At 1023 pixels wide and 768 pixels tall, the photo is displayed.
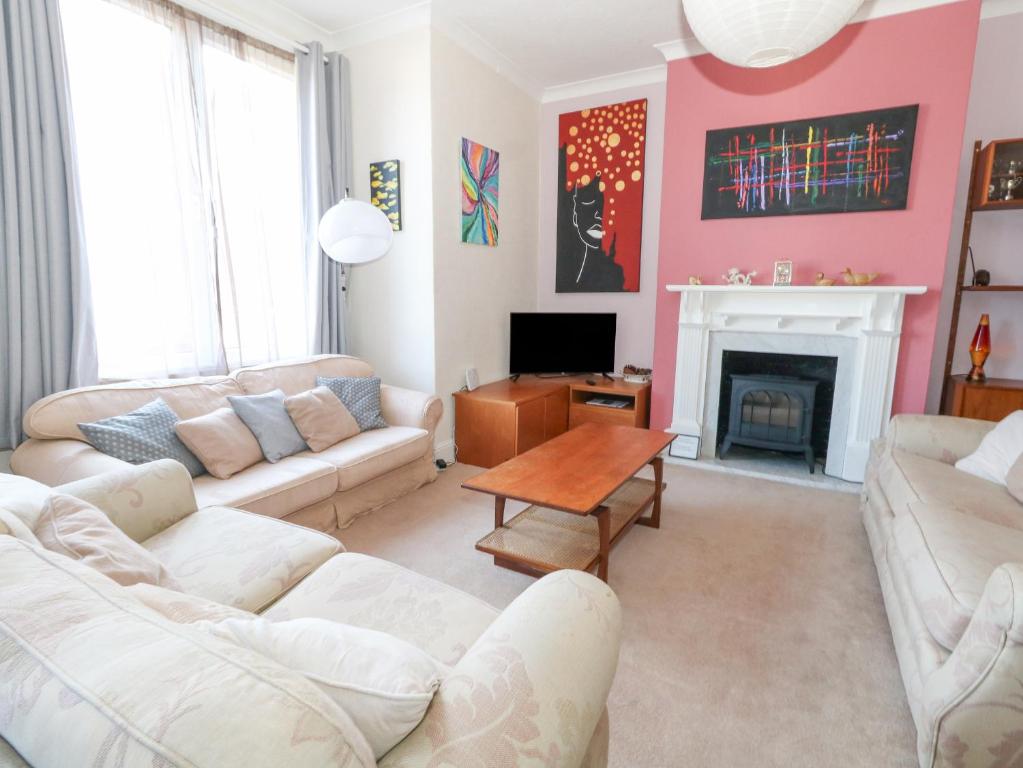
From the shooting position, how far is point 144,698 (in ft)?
1.83

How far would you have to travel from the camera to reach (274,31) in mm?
3244

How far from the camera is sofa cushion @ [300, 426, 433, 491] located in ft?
8.77

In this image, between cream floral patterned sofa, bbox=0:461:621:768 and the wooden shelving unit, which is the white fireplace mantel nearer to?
the wooden shelving unit

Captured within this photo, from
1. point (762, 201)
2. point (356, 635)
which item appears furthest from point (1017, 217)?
point (356, 635)

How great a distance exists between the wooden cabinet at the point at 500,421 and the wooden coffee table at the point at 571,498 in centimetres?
75

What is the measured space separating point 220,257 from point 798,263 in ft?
11.9

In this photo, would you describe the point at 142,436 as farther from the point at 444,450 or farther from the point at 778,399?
the point at 778,399

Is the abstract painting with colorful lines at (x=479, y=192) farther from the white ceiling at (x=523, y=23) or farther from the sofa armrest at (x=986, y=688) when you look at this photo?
the sofa armrest at (x=986, y=688)

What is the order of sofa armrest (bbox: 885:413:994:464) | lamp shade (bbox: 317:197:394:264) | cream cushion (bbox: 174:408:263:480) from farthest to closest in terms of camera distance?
lamp shade (bbox: 317:197:394:264)
sofa armrest (bbox: 885:413:994:464)
cream cushion (bbox: 174:408:263:480)

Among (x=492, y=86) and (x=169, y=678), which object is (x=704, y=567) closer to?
(x=169, y=678)

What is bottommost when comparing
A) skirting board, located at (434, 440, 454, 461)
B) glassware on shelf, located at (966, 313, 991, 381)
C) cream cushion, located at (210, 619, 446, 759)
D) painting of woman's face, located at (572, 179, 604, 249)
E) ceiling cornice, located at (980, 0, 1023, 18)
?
skirting board, located at (434, 440, 454, 461)

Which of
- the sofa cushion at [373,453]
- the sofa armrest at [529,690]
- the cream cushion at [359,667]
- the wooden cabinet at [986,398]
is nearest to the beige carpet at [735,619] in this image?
the sofa cushion at [373,453]

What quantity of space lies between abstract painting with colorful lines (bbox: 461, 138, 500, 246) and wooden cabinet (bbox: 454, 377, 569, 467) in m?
1.14

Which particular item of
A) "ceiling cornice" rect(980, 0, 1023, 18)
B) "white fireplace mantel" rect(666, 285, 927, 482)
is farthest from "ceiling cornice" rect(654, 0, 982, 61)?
"white fireplace mantel" rect(666, 285, 927, 482)
